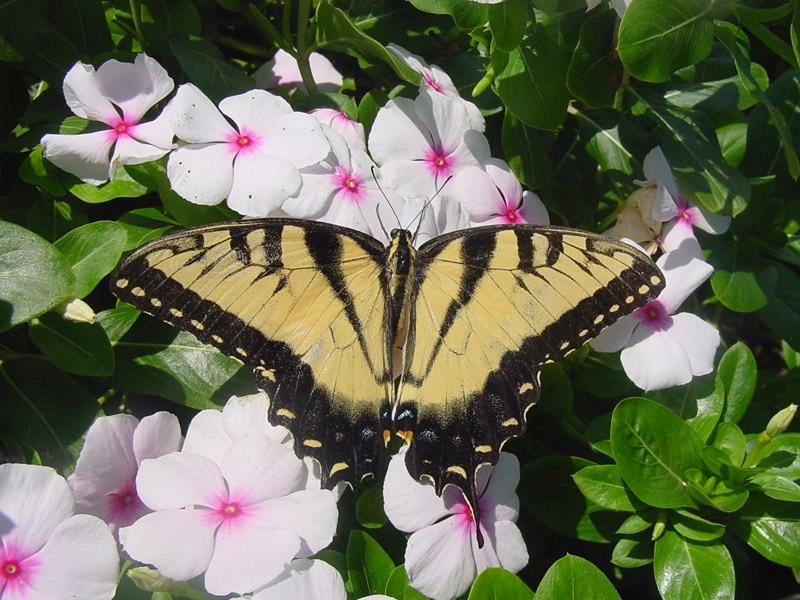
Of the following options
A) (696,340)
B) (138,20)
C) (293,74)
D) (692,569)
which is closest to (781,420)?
(696,340)

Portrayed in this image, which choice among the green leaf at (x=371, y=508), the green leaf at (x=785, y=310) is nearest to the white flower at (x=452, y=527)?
the green leaf at (x=371, y=508)

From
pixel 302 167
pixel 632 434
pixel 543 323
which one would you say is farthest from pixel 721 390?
pixel 302 167

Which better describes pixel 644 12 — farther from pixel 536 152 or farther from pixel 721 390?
pixel 721 390

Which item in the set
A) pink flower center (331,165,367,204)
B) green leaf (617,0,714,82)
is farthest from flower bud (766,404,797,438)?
pink flower center (331,165,367,204)

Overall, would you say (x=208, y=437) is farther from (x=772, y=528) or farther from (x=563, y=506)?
(x=772, y=528)

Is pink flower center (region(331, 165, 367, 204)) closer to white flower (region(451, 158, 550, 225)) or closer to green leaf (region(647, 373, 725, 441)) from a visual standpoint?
white flower (region(451, 158, 550, 225))
